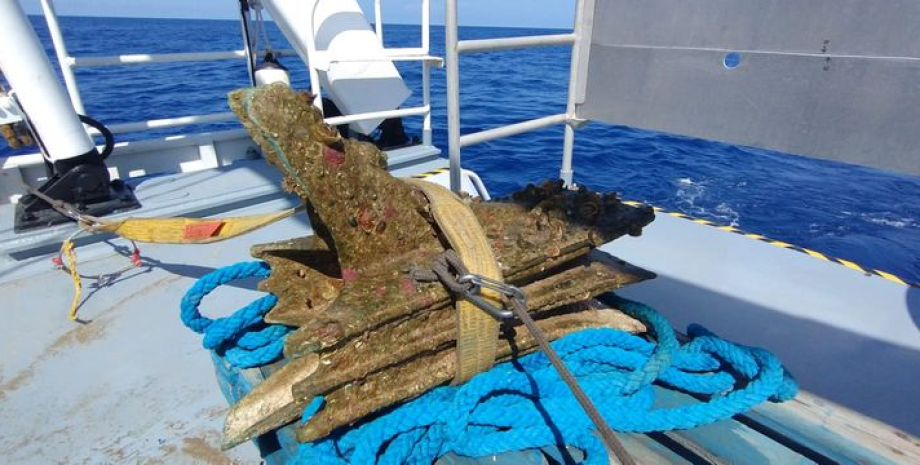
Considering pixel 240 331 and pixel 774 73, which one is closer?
pixel 240 331

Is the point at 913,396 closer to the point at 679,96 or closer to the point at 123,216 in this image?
the point at 679,96

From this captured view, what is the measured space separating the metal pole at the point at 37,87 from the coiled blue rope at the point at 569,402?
3.04m

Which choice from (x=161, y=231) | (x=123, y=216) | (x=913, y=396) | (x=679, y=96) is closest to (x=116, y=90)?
(x=123, y=216)

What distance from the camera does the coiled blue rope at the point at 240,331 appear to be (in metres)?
1.54

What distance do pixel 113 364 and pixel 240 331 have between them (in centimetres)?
109

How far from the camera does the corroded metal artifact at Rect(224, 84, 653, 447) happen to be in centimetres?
123

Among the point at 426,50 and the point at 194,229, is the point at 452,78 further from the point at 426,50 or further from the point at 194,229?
the point at 426,50

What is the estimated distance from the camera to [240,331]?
1.62 metres

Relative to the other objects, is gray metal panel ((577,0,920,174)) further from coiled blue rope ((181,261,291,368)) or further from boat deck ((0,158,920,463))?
coiled blue rope ((181,261,291,368))

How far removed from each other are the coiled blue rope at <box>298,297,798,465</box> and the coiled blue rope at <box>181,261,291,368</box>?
1.34ft

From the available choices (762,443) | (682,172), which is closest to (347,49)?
(762,443)

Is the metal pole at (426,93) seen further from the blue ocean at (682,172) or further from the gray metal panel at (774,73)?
the blue ocean at (682,172)

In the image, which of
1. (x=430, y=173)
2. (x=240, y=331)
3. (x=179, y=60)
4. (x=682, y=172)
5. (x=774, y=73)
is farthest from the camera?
(x=682, y=172)

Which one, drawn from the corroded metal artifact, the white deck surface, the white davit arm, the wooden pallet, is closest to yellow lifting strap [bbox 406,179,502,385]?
the corroded metal artifact
